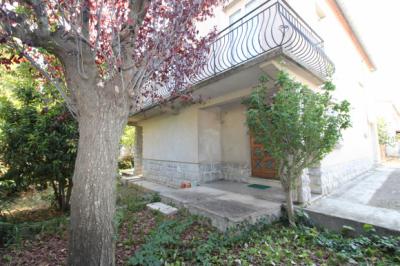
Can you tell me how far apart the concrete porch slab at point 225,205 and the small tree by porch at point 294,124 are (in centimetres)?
60

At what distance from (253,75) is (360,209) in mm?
3825

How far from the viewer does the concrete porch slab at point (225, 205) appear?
3.84m

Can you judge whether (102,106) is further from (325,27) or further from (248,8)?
(325,27)

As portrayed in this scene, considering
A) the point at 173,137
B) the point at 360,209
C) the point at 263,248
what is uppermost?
the point at 173,137

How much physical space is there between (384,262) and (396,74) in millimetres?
18651

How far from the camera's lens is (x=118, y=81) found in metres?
2.79

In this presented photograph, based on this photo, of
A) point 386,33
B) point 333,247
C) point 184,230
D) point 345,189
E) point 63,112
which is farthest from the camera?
point 386,33

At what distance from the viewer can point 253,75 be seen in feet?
16.4

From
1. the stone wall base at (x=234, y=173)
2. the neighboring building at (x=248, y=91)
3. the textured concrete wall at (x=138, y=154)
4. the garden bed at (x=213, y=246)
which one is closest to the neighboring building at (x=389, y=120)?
the neighboring building at (x=248, y=91)

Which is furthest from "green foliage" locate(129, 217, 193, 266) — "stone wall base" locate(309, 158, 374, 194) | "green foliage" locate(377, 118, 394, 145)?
"green foliage" locate(377, 118, 394, 145)

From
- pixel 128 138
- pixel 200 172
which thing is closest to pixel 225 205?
pixel 200 172

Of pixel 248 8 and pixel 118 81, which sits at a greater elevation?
pixel 248 8

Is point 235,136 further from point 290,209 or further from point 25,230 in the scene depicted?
point 25,230

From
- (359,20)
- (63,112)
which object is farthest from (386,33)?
(63,112)
